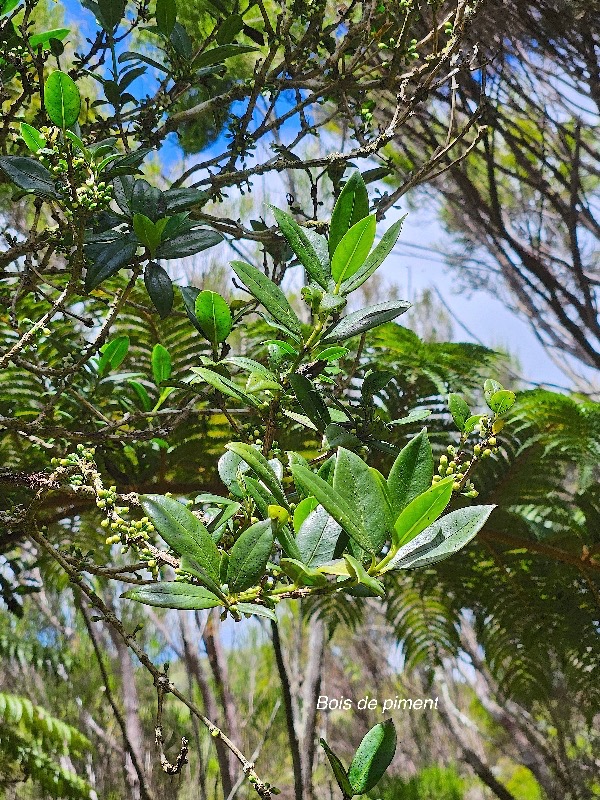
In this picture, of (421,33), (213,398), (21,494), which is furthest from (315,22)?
(421,33)

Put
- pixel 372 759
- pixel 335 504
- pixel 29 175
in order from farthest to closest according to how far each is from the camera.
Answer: pixel 29 175
pixel 372 759
pixel 335 504

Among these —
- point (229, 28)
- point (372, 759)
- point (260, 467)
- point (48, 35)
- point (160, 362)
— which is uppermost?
point (229, 28)

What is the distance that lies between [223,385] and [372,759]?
8.2 inches

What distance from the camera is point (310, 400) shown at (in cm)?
38

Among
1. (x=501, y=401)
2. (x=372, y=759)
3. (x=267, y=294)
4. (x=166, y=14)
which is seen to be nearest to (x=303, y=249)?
(x=267, y=294)

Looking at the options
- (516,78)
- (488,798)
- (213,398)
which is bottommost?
(488,798)

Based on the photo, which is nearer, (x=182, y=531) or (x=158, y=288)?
(x=182, y=531)

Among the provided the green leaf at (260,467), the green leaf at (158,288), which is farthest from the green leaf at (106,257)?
the green leaf at (260,467)

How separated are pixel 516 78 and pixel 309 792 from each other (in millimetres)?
1659

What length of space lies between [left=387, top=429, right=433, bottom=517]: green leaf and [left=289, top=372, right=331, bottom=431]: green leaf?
0.09 m

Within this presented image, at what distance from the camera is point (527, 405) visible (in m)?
1.01

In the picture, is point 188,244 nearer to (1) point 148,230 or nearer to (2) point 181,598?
(1) point 148,230

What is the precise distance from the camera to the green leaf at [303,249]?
363 mm

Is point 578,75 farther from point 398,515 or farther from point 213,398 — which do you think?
point 398,515
